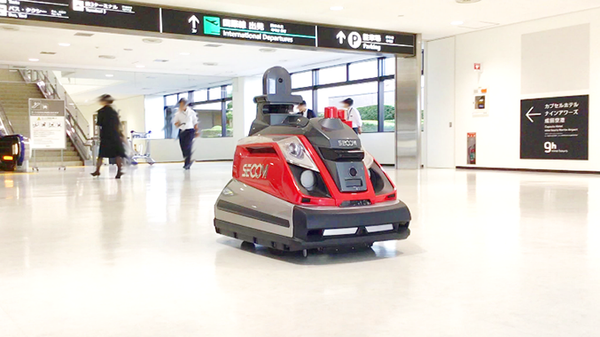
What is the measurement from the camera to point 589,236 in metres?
3.36

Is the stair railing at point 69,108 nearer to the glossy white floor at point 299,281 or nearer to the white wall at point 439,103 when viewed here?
the white wall at point 439,103

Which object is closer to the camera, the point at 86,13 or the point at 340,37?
the point at 86,13

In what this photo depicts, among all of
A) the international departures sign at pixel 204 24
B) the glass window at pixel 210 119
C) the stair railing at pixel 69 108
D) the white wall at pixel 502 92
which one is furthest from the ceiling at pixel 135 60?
the white wall at pixel 502 92

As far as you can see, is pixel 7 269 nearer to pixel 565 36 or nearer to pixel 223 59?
pixel 565 36

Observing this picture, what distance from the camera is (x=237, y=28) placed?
33.1 ft

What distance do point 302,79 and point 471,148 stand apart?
6964mm

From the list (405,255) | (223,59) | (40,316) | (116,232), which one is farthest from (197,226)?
(223,59)

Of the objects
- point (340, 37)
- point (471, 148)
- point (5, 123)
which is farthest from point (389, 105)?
point (5, 123)

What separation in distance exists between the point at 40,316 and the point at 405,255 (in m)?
1.73

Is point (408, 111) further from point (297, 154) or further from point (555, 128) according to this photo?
point (297, 154)

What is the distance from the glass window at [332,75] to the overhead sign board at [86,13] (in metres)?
7.68

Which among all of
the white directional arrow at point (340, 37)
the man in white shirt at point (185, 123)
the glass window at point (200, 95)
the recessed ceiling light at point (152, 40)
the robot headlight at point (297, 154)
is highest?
the recessed ceiling light at point (152, 40)

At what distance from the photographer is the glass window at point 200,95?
20002mm

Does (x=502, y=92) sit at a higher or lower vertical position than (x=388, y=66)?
lower
